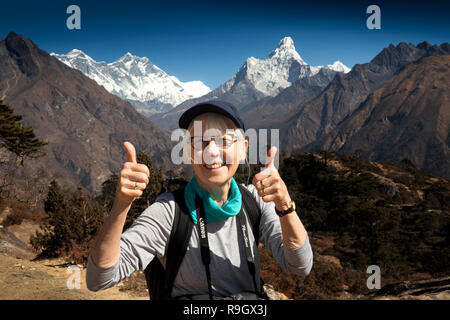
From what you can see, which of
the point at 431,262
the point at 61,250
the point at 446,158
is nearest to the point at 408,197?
the point at 431,262

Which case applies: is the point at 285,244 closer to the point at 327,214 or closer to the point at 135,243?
the point at 135,243

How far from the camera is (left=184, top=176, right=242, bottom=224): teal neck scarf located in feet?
8.14

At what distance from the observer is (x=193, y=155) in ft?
8.54

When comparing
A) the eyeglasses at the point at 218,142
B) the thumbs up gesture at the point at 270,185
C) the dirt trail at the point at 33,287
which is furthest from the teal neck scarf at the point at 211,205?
the dirt trail at the point at 33,287

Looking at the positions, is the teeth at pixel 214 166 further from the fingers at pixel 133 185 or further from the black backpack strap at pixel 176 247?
the fingers at pixel 133 185


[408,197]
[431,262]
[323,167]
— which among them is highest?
[323,167]

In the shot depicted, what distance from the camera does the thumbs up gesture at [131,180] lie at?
1.86 m

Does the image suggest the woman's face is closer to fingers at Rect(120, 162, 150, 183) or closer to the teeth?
the teeth

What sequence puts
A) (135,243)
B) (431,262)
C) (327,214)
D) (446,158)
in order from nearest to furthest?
(135,243)
(431,262)
(327,214)
(446,158)

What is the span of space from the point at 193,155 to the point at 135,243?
89 centimetres

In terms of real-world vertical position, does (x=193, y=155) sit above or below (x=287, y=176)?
above

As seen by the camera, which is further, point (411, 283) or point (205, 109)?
point (411, 283)

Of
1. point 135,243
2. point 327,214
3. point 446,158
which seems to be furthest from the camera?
point 446,158

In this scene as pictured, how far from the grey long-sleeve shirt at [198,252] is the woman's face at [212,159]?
357 millimetres
